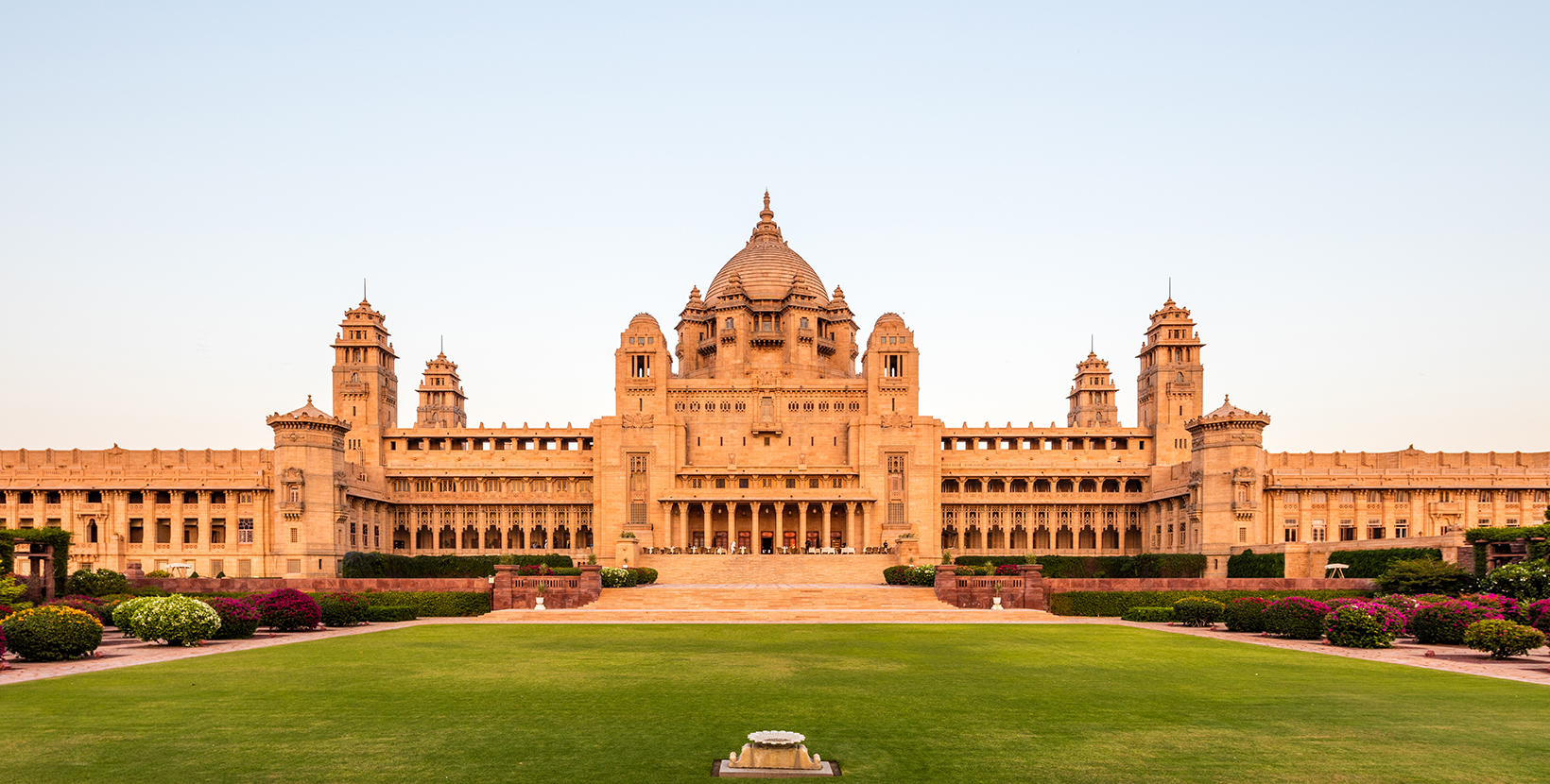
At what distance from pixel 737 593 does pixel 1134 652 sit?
2631cm

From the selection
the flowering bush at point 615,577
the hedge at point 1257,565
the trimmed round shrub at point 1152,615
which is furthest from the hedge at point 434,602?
the hedge at point 1257,565

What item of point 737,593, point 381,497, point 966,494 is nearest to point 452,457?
point 381,497

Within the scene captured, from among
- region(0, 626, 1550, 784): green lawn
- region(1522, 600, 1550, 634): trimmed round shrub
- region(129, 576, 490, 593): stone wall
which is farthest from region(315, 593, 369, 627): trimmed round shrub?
region(1522, 600, 1550, 634): trimmed round shrub

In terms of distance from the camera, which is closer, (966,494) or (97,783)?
(97,783)

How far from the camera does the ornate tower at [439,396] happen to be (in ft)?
408

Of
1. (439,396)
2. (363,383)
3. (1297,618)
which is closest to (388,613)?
(1297,618)

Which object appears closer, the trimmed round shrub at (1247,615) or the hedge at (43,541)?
the trimmed round shrub at (1247,615)

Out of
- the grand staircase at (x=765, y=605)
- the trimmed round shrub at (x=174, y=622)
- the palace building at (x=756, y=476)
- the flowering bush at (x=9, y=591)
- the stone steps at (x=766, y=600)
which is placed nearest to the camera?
the trimmed round shrub at (x=174, y=622)

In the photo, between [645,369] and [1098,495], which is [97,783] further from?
[1098,495]

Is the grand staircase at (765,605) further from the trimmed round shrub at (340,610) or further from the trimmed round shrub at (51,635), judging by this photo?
the trimmed round shrub at (51,635)

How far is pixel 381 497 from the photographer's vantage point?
87.9 meters

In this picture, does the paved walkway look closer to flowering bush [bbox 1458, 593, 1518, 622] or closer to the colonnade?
flowering bush [bbox 1458, 593, 1518, 622]

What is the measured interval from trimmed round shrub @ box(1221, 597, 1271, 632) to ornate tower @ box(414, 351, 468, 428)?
→ 102 meters

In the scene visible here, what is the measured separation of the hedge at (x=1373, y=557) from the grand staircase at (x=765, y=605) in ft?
68.0
